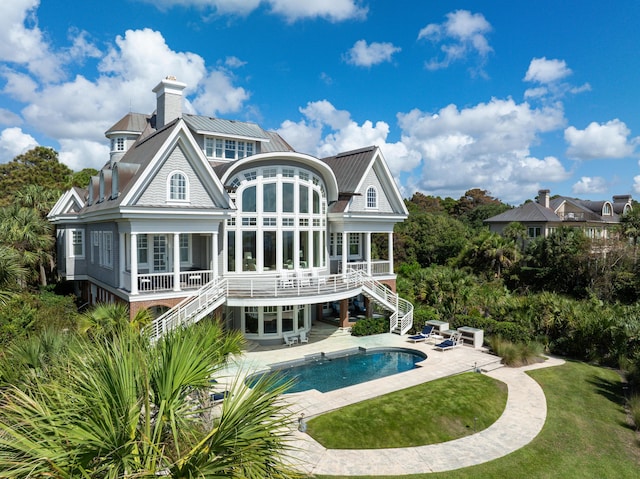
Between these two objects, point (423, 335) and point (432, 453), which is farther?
point (423, 335)

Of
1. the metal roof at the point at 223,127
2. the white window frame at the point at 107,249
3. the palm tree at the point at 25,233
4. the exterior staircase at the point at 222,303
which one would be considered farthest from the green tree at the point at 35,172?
the exterior staircase at the point at 222,303

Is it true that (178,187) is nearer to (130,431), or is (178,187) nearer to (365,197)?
(365,197)

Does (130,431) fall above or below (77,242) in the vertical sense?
below

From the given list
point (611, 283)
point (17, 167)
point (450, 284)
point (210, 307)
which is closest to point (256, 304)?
point (210, 307)

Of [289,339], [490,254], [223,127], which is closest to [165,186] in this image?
[223,127]

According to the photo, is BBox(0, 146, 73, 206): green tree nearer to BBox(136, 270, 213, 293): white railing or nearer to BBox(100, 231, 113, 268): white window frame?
BBox(100, 231, 113, 268): white window frame

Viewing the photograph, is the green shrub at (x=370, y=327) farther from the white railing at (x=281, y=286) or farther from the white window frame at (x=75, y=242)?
the white window frame at (x=75, y=242)

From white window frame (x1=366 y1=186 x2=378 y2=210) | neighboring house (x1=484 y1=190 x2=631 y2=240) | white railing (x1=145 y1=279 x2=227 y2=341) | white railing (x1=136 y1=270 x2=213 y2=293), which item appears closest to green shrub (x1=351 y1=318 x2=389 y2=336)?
white window frame (x1=366 y1=186 x2=378 y2=210)

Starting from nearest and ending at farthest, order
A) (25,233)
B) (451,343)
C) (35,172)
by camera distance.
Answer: (451,343) < (25,233) < (35,172)
